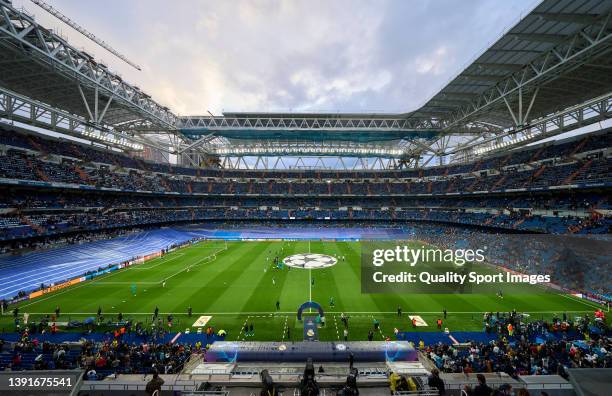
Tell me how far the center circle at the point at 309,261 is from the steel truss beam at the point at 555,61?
29.6 meters

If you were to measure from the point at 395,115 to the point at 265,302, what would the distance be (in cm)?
4172

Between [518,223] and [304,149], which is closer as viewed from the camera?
[518,223]

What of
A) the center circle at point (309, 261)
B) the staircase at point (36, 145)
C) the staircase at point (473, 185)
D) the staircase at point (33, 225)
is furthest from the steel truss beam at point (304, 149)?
the staircase at point (33, 225)

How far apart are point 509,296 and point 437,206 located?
46.8 meters

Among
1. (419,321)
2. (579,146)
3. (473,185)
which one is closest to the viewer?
(419,321)

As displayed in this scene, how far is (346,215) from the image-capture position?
250 ft

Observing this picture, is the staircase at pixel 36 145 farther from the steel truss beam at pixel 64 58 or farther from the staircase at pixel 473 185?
the staircase at pixel 473 185

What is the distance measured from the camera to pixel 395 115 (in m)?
52.6

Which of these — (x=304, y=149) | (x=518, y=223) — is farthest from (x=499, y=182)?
(x=304, y=149)

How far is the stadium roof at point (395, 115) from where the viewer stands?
2475 centimetres

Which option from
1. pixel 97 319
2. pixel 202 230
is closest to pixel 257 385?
pixel 97 319

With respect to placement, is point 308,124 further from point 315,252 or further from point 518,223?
point 518,223

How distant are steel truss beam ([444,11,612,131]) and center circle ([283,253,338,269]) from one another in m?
29.6

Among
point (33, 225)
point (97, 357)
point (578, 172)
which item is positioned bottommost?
point (97, 357)
